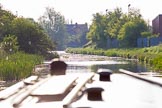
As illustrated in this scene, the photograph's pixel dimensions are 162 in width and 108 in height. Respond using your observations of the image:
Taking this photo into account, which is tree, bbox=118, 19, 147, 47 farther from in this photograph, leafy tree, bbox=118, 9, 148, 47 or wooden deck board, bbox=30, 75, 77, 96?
wooden deck board, bbox=30, 75, 77, 96

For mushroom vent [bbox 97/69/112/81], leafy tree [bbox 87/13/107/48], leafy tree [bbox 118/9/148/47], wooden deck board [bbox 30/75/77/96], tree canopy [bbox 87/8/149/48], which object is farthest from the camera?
leafy tree [bbox 87/13/107/48]

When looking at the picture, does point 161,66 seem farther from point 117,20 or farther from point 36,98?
point 117,20

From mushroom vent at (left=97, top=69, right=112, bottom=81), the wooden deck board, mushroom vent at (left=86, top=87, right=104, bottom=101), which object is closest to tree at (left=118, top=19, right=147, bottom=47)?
mushroom vent at (left=97, top=69, right=112, bottom=81)

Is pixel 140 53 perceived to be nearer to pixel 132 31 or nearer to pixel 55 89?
pixel 132 31

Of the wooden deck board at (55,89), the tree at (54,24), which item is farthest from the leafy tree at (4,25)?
the tree at (54,24)

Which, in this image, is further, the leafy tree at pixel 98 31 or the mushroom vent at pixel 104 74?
the leafy tree at pixel 98 31

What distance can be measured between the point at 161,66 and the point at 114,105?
17.1 meters

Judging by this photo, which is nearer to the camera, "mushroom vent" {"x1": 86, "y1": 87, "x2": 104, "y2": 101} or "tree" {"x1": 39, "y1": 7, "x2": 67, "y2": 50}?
"mushroom vent" {"x1": 86, "y1": 87, "x2": 104, "y2": 101}

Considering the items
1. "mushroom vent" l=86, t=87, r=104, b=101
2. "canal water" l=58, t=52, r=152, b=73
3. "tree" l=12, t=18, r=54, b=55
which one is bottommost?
"canal water" l=58, t=52, r=152, b=73

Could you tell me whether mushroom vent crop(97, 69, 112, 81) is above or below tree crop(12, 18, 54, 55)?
below

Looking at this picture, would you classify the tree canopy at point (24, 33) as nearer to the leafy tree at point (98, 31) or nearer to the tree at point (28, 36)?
the tree at point (28, 36)

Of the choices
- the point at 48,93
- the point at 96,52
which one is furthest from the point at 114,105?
the point at 96,52

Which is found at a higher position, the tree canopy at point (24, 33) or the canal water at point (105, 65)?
the tree canopy at point (24, 33)

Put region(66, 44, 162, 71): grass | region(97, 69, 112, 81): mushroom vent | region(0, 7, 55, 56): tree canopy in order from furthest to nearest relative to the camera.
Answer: region(0, 7, 55, 56): tree canopy
region(66, 44, 162, 71): grass
region(97, 69, 112, 81): mushroom vent
